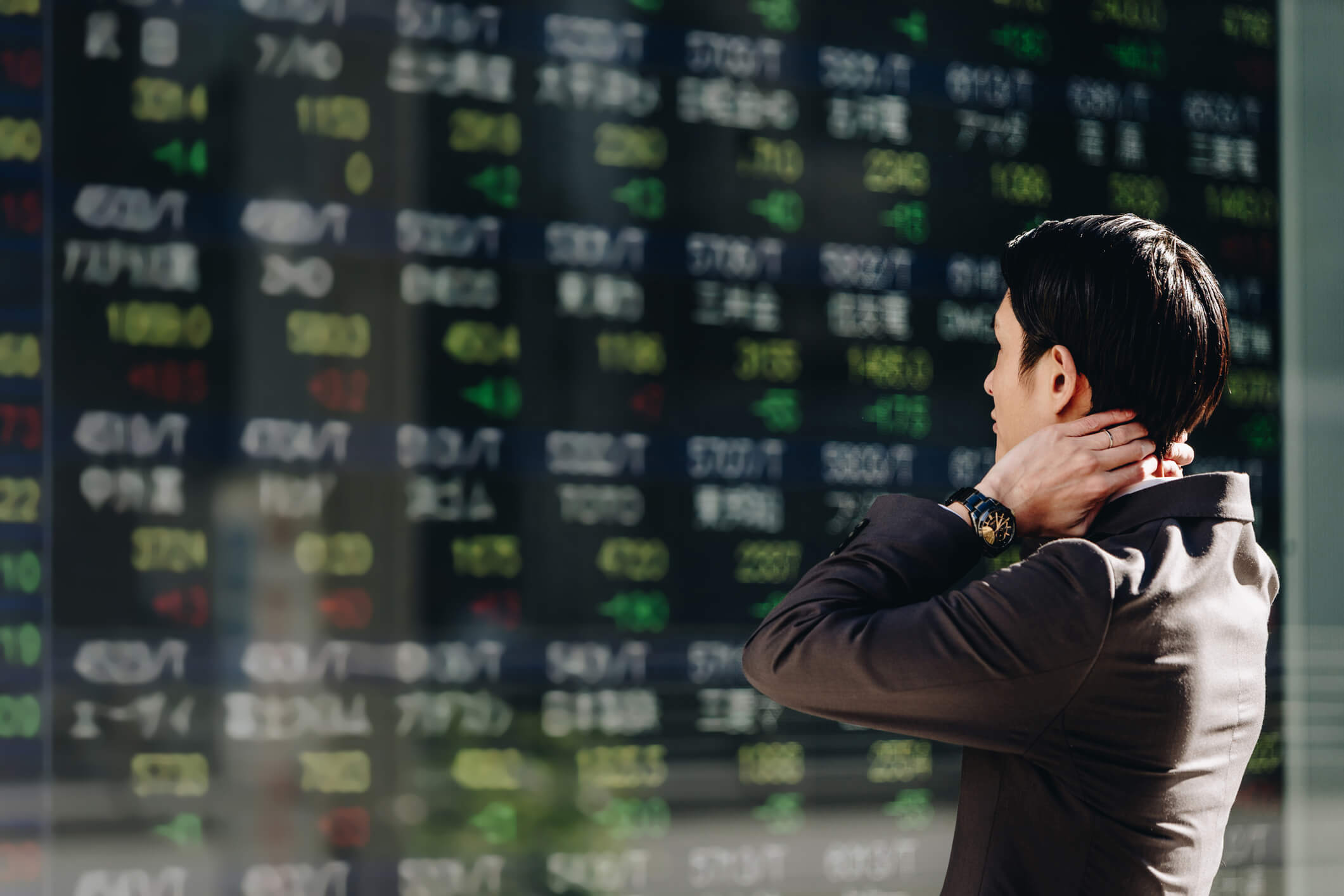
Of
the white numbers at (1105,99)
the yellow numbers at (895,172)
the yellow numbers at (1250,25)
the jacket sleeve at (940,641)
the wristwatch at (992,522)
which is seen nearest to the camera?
the jacket sleeve at (940,641)

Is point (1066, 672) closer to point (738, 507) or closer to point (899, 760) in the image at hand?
point (738, 507)

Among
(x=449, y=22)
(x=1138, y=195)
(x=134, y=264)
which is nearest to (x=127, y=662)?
(x=134, y=264)

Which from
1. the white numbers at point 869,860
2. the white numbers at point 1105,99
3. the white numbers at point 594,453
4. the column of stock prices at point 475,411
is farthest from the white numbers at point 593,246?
the white numbers at point 869,860

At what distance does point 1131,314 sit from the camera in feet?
2.65

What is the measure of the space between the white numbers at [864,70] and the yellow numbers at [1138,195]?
0.42 metres

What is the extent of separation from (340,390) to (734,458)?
22.4 inches

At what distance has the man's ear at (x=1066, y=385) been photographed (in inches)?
33.2

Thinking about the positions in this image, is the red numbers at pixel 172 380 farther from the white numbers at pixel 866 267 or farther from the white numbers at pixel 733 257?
the white numbers at pixel 866 267

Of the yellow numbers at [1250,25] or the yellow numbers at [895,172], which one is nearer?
the yellow numbers at [895,172]

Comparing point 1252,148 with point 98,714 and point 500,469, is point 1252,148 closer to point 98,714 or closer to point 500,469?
point 500,469

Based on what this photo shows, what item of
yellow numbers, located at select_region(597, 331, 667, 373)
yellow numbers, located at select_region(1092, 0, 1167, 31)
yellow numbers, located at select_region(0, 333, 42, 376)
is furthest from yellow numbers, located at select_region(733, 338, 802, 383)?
yellow numbers, located at select_region(0, 333, 42, 376)

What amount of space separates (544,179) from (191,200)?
18.7 inches

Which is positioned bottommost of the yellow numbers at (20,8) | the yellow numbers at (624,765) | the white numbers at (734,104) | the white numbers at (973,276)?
the yellow numbers at (624,765)

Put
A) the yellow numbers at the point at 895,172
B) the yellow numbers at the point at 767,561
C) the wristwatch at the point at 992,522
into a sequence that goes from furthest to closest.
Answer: the yellow numbers at the point at 895,172 < the yellow numbers at the point at 767,561 < the wristwatch at the point at 992,522
